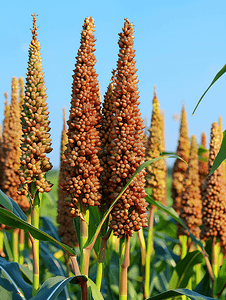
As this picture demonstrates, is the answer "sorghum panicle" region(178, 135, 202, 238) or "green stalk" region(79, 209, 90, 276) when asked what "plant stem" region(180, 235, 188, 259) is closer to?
"sorghum panicle" region(178, 135, 202, 238)

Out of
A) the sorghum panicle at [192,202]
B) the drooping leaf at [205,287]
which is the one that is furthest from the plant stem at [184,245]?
the drooping leaf at [205,287]

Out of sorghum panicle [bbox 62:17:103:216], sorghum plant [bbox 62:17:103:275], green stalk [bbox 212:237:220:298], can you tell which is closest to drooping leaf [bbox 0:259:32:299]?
sorghum plant [bbox 62:17:103:275]

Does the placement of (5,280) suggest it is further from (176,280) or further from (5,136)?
(5,136)

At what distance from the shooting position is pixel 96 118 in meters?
1.70

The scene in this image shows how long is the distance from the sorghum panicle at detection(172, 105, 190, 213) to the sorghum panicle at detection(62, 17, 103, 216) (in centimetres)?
297

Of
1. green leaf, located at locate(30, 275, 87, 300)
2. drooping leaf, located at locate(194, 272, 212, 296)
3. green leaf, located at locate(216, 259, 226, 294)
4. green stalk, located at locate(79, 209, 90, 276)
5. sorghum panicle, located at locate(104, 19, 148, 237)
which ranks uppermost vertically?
sorghum panicle, located at locate(104, 19, 148, 237)

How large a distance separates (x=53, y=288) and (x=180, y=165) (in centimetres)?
331

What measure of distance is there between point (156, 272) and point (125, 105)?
3090mm

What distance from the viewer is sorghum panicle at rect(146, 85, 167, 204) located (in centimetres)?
339

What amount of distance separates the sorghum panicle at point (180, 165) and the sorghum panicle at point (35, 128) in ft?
9.90

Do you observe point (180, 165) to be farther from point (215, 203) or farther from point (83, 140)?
point (83, 140)

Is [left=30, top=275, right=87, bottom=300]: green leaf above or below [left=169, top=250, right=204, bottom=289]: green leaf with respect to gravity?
above

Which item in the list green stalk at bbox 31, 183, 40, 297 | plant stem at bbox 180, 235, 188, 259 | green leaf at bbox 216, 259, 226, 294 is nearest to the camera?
green stalk at bbox 31, 183, 40, 297

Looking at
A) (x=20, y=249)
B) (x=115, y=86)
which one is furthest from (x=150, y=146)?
(x=20, y=249)
